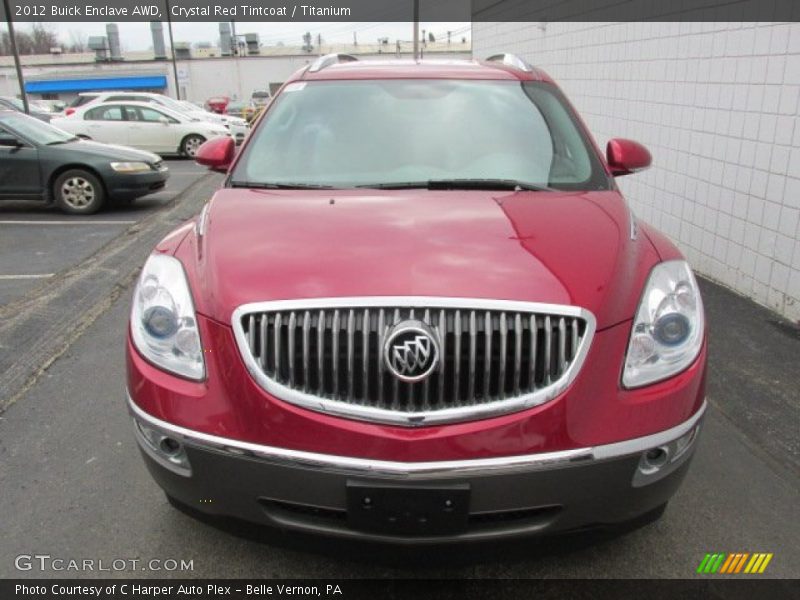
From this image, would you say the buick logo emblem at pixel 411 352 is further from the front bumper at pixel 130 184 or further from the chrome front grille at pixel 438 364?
the front bumper at pixel 130 184

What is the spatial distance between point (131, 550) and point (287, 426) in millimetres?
1063

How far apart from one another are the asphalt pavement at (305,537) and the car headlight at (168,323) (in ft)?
1.77

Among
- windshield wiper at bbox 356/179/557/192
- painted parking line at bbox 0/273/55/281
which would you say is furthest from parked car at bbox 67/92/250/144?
windshield wiper at bbox 356/179/557/192

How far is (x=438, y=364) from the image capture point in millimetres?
1934

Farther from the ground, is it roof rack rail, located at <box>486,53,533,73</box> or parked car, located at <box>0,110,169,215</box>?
roof rack rail, located at <box>486,53,533,73</box>

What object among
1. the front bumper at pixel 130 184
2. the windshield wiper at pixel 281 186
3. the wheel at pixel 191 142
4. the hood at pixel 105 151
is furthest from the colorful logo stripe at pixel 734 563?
the wheel at pixel 191 142

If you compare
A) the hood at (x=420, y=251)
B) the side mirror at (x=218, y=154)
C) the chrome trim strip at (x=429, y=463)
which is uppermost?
the side mirror at (x=218, y=154)

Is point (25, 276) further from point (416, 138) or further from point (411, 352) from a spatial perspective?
point (411, 352)

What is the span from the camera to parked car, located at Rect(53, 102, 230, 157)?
16672mm

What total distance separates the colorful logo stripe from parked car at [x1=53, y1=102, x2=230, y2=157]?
53.2ft

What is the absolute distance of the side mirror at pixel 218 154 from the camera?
3.70 m

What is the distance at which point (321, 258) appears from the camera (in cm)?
217

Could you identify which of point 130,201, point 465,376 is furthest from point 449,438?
point 130,201

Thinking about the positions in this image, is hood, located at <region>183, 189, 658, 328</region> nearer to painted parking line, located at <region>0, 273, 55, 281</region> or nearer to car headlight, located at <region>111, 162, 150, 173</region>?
painted parking line, located at <region>0, 273, 55, 281</region>
